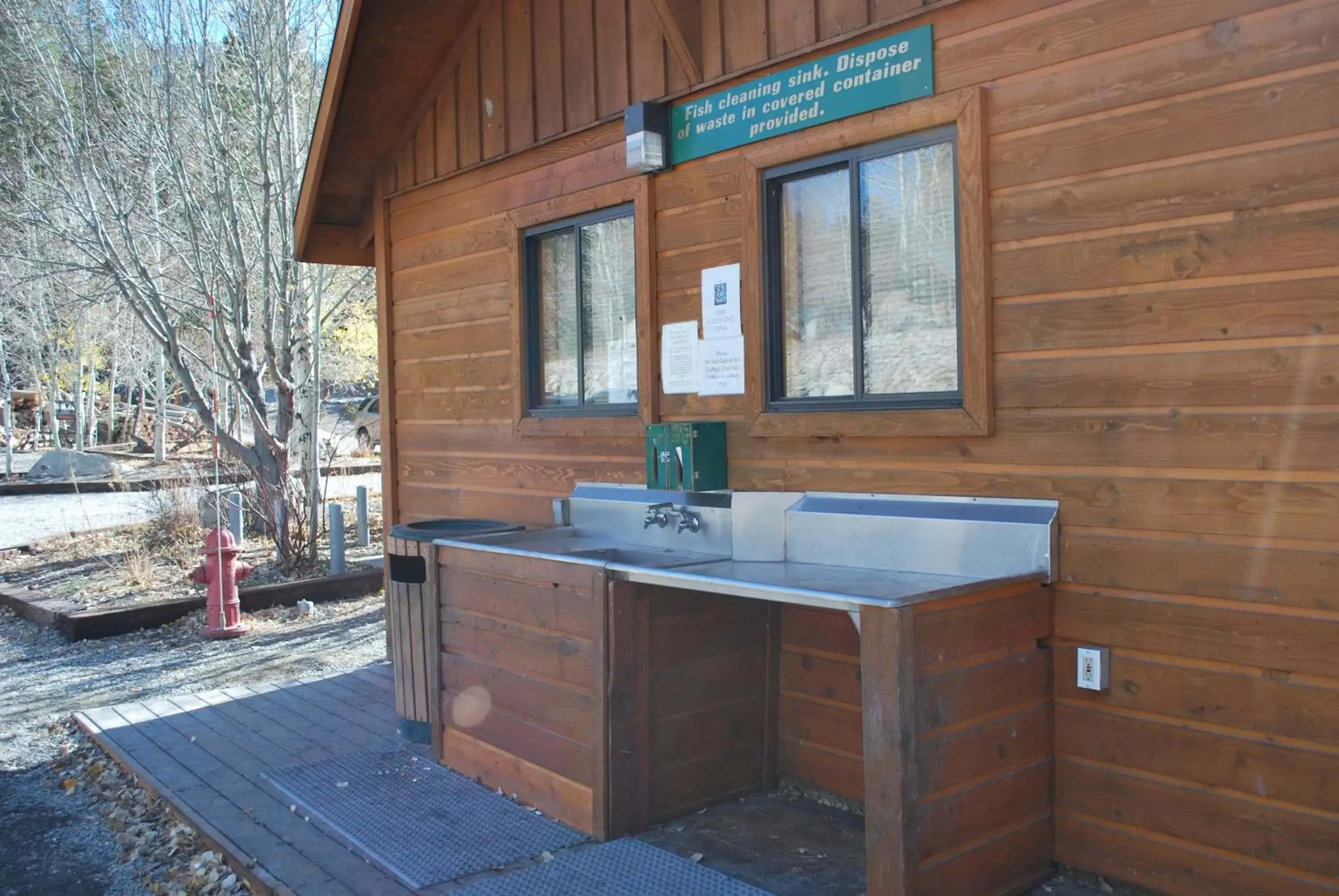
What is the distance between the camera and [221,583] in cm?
880

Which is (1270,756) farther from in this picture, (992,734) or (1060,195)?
(1060,195)

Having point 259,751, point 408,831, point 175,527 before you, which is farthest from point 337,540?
point 408,831

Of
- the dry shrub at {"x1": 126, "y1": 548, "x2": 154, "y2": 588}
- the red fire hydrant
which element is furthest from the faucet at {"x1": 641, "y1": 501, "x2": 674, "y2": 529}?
the dry shrub at {"x1": 126, "y1": 548, "x2": 154, "y2": 588}

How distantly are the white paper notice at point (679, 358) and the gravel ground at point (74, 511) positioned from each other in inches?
351

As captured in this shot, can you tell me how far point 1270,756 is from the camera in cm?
336

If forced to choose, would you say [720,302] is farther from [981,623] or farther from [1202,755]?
[1202,755]

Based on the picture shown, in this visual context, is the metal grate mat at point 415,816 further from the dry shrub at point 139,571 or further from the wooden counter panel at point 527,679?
the dry shrub at point 139,571

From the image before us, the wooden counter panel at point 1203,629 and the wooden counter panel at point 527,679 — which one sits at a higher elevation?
the wooden counter panel at point 1203,629

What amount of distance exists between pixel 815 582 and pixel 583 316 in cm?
266

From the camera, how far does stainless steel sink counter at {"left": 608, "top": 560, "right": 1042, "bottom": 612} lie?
3.41 meters

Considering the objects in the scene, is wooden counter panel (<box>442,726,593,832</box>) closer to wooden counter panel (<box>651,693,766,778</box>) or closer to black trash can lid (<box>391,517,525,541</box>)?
wooden counter panel (<box>651,693,766,778</box>)

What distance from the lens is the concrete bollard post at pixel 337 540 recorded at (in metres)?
10.5

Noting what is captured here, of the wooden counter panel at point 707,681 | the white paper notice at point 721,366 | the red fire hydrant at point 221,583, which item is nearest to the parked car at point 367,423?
the red fire hydrant at point 221,583

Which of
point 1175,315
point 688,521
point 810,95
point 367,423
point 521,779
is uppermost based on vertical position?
point 810,95
